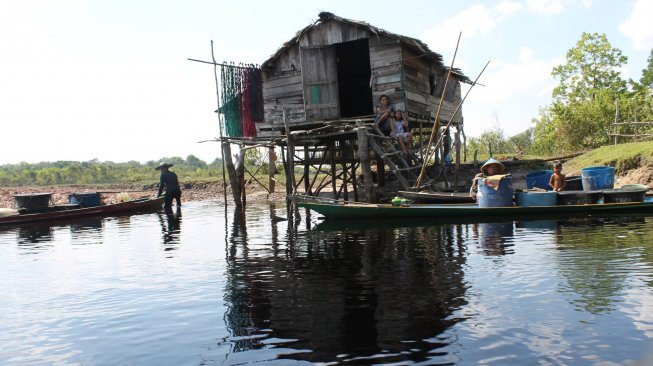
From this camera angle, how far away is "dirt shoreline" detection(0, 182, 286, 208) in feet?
97.2

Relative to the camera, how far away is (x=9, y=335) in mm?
5938

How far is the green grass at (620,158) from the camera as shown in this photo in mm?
17688

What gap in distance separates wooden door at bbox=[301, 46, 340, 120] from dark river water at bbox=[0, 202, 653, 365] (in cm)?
632

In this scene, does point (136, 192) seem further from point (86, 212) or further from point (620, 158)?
point (620, 158)

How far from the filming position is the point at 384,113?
1614cm

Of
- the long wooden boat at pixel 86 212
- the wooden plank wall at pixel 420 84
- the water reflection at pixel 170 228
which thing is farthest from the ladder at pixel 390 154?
the long wooden boat at pixel 86 212

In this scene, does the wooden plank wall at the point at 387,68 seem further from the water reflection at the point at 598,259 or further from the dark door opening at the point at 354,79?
the water reflection at the point at 598,259

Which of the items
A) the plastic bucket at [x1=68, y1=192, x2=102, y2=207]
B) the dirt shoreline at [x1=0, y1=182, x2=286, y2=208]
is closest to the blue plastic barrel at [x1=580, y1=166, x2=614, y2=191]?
the dirt shoreline at [x1=0, y1=182, x2=286, y2=208]

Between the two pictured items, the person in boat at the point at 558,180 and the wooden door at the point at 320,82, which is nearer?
the person in boat at the point at 558,180

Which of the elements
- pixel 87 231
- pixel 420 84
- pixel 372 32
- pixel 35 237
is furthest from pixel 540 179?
pixel 35 237

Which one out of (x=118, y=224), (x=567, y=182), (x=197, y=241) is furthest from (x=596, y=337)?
(x=118, y=224)

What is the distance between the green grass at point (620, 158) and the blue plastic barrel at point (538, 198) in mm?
6805

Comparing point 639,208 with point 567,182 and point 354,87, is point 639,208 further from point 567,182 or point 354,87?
point 354,87

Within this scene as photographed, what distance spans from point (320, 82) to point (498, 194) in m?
7.22
